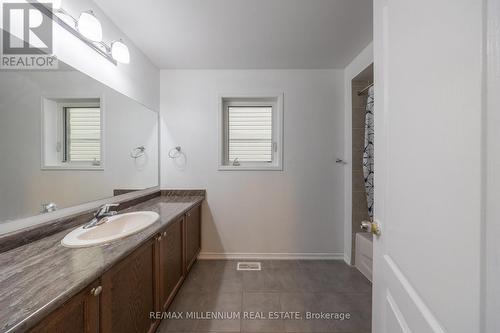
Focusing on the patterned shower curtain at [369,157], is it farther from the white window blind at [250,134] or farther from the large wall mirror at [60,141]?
the large wall mirror at [60,141]

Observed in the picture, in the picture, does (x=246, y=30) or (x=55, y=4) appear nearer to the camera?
(x=55, y=4)

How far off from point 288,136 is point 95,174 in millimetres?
1959

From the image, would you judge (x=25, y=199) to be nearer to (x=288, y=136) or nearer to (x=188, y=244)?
(x=188, y=244)

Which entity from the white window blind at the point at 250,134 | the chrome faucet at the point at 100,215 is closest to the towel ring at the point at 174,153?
the white window blind at the point at 250,134

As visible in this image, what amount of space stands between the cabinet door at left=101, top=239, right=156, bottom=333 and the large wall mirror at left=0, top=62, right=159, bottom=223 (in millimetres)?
622

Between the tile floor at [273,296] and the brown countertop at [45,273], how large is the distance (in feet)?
3.08

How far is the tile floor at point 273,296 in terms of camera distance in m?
1.50

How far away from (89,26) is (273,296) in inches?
98.5

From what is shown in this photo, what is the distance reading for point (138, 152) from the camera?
6.86 feet

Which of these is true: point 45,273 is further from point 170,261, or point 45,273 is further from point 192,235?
point 192,235

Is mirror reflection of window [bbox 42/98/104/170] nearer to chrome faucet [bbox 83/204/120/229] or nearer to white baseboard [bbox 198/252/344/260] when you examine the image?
chrome faucet [bbox 83/204/120/229]

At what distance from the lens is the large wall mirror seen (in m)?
1.03

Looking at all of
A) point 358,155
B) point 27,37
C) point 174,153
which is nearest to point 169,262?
point 174,153

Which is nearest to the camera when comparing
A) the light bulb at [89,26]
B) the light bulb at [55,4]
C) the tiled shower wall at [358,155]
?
the light bulb at [55,4]
